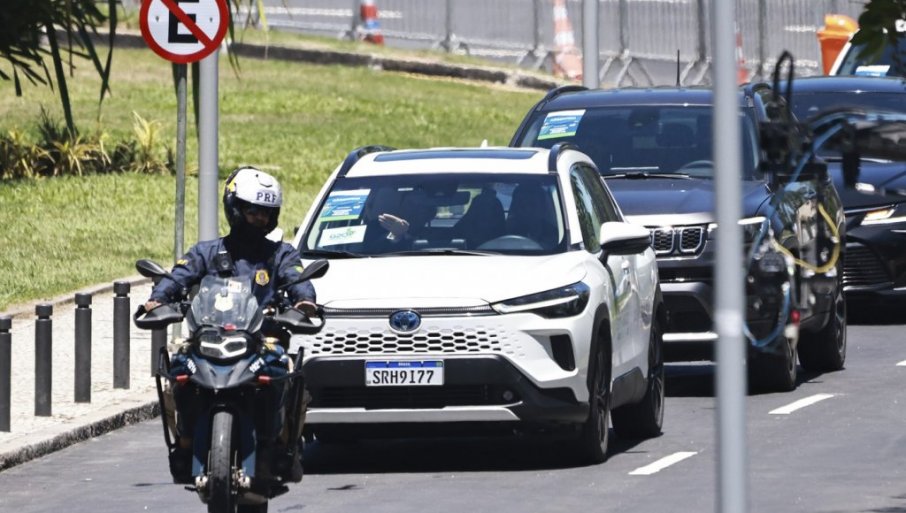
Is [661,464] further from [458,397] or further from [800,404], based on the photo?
[800,404]

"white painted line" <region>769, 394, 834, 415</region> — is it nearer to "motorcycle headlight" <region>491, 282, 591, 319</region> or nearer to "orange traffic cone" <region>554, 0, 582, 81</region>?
"motorcycle headlight" <region>491, 282, 591, 319</region>

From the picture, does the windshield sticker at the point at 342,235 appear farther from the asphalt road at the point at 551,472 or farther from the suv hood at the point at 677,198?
the suv hood at the point at 677,198

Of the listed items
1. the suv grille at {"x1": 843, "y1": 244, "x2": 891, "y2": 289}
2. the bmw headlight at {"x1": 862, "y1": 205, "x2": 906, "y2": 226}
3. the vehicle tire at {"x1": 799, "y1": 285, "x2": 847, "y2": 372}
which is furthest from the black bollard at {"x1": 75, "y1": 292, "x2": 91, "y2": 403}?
the bmw headlight at {"x1": 862, "y1": 205, "x2": 906, "y2": 226}

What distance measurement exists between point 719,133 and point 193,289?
178 inches

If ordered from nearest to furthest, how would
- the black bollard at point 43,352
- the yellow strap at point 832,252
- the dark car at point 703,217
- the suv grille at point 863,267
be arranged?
the black bollard at point 43,352, the yellow strap at point 832,252, the dark car at point 703,217, the suv grille at point 863,267

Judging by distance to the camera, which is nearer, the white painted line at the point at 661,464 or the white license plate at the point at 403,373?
the white license plate at the point at 403,373

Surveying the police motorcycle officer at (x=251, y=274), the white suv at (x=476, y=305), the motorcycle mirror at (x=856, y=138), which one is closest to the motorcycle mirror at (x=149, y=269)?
the police motorcycle officer at (x=251, y=274)

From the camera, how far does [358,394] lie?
11508 millimetres

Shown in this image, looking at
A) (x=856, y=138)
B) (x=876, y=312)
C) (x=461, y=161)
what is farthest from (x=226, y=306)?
(x=876, y=312)

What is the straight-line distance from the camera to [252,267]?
31.8 feet

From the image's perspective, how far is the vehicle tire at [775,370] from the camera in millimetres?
14523

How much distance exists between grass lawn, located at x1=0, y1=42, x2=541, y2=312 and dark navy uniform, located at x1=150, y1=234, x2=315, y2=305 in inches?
332

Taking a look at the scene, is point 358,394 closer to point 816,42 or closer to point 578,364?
point 578,364

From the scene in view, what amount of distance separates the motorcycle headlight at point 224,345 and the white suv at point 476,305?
2.06 m
